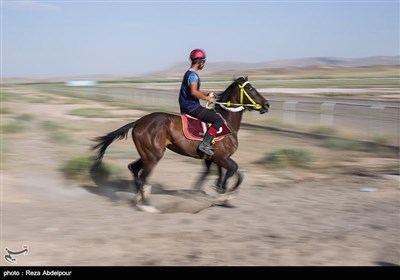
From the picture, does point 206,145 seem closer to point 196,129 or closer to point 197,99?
point 196,129

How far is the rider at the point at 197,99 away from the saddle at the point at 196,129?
3.6 inches


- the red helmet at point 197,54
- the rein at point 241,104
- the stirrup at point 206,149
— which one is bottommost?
the stirrup at point 206,149

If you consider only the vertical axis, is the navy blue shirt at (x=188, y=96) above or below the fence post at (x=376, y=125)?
above

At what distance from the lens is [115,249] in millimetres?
6523

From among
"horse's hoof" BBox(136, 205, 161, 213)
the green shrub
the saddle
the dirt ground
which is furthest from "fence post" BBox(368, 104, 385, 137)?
"horse's hoof" BBox(136, 205, 161, 213)

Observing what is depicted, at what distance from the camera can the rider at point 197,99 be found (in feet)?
29.4

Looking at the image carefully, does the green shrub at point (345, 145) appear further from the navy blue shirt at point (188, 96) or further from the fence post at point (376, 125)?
the navy blue shirt at point (188, 96)

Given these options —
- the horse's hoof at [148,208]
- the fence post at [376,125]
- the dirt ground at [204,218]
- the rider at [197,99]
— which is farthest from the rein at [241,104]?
the fence post at [376,125]

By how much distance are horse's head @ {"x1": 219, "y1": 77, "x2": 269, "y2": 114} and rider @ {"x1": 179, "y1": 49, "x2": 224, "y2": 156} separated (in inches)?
18.8

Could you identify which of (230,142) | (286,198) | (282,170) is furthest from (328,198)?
(282,170)

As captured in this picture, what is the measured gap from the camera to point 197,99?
30.2 ft

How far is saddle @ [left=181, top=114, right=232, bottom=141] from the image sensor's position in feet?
30.2

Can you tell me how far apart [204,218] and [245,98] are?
2.55 meters

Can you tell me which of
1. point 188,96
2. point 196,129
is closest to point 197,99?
point 188,96
